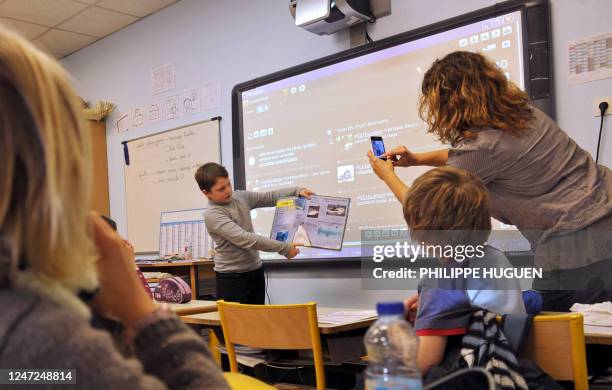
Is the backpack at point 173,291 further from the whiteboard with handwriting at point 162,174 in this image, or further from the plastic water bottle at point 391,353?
the plastic water bottle at point 391,353

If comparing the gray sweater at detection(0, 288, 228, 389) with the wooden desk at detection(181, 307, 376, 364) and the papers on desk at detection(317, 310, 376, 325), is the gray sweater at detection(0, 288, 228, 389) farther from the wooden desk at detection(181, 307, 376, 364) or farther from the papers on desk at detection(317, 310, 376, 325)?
the papers on desk at detection(317, 310, 376, 325)

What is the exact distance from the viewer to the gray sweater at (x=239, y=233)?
3299mm

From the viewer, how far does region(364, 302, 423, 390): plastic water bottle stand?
0.73 m

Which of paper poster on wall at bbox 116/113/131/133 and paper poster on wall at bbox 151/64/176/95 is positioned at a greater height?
paper poster on wall at bbox 151/64/176/95

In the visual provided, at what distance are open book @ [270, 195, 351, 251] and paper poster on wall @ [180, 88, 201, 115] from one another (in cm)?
169

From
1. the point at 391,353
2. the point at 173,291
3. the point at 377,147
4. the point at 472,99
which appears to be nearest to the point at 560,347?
the point at 391,353

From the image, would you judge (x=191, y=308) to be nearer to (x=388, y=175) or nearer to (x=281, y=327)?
(x=281, y=327)

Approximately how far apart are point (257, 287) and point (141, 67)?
264 centimetres

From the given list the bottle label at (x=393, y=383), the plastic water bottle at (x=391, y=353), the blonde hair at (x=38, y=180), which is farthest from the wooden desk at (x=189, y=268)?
the blonde hair at (x=38, y=180)

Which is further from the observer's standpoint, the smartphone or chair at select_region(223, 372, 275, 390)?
the smartphone

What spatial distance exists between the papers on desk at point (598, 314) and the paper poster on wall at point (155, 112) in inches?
160

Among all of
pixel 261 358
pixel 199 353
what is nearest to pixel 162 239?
pixel 261 358

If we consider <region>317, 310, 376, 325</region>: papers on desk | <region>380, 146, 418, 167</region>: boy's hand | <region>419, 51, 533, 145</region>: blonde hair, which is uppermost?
<region>419, 51, 533, 145</region>: blonde hair

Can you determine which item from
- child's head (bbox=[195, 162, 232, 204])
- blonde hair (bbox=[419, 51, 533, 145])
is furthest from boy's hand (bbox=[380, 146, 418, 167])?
child's head (bbox=[195, 162, 232, 204])
